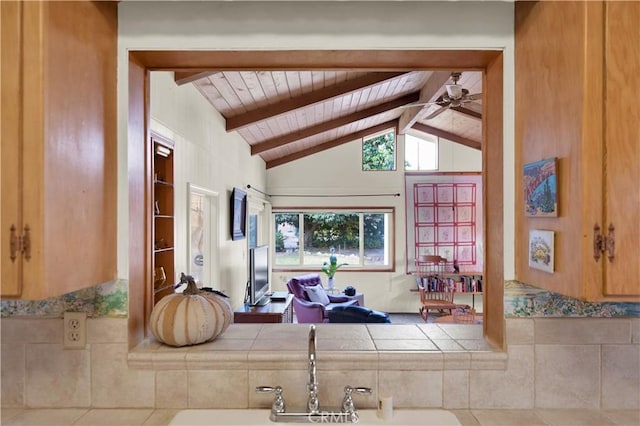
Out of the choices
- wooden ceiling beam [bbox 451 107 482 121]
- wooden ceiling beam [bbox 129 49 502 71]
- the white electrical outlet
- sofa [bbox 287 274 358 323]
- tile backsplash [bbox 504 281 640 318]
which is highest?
wooden ceiling beam [bbox 451 107 482 121]

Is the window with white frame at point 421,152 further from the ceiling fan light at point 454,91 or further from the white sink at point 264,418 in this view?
the white sink at point 264,418

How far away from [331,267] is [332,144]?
194 centimetres

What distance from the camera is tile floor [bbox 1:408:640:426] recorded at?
→ 1104 mm

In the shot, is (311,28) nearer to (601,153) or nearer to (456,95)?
(601,153)

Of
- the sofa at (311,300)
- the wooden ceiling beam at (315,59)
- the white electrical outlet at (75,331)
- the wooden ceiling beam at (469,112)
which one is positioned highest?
the wooden ceiling beam at (469,112)

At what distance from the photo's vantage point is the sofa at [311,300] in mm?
4223

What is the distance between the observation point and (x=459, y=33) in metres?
1.18

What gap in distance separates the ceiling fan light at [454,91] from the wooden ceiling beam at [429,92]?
147 mm

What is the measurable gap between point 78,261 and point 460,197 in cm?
612

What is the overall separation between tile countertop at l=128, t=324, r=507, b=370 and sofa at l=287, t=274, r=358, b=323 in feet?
8.91

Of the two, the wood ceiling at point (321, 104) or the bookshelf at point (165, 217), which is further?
the wood ceiling at point (321, 104)

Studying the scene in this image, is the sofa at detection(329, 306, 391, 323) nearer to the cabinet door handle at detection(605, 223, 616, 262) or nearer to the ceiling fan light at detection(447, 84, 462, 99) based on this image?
the ceiling fan light at detection(447, 84, 462, 99)

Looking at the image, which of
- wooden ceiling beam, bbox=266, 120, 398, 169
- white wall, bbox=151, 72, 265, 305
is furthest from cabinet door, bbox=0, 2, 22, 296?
wooden ceiling beam, bbox=266, 120, 398, 169

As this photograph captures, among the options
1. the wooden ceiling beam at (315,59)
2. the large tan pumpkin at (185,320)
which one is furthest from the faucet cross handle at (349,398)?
the wooden ceiling beam at (315,59)
